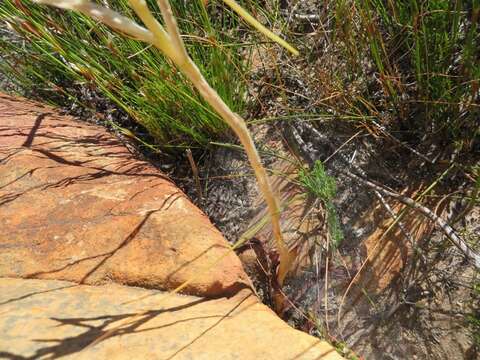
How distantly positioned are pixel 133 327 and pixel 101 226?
0.33m

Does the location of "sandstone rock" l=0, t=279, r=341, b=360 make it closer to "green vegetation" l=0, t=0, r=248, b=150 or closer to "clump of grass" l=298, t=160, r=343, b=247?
"clump of grass" l=298, t=160, r=343, b=247

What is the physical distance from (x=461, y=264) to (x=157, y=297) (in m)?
0.76

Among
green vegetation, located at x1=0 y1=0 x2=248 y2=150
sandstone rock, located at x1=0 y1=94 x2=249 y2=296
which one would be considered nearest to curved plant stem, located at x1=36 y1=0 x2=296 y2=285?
sandstone rock, located at x1=0 y1=94 x2=249 y2=296

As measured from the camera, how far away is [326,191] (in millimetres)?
1341

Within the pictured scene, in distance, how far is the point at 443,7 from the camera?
1294 mm

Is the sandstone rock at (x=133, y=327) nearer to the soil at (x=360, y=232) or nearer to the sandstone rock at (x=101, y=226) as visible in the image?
the sandstone rock at (x=101, y=226)

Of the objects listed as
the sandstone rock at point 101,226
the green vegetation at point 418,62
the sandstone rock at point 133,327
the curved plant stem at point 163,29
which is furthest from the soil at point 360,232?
the curved plant stem at point 163,29

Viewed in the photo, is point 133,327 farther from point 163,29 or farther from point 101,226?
point 163,29

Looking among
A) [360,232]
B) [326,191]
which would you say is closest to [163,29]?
[326,191]

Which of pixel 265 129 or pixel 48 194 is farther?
pixel 265 129

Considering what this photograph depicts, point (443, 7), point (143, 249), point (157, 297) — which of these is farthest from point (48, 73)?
point (443, 7)

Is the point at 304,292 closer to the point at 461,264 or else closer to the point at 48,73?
the point at 461,264

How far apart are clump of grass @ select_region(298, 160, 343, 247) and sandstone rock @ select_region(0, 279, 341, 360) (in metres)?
0.35

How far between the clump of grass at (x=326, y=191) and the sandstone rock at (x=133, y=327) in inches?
13.7
